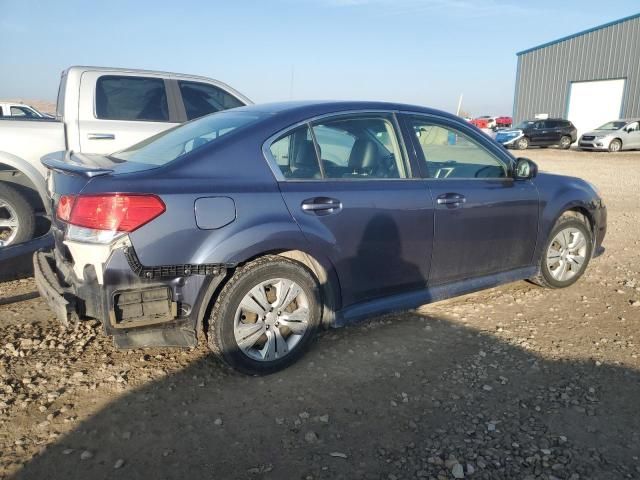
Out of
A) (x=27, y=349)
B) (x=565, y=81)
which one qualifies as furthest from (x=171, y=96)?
(x=565, y=81)

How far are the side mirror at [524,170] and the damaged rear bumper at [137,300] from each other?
100 inches

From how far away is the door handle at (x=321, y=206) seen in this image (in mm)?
3068

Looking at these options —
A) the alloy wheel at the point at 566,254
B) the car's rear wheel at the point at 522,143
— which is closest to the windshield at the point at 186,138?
the alloy wheel at the point at 566,254

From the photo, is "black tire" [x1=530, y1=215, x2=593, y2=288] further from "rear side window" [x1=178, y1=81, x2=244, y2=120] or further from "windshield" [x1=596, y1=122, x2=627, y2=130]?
"windshield" [x1=596, y1=122, x2=627, y2=130]

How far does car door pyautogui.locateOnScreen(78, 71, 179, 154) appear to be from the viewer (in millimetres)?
5543

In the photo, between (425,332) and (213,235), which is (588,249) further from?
(213,235)

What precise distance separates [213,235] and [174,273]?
289mm

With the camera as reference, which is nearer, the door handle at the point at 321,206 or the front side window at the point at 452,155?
the door handle at the point at 321,206

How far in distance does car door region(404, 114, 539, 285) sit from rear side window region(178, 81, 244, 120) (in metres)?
3.33

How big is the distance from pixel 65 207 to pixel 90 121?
10.2 ft

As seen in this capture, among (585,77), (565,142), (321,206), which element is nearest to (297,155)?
(321,206)

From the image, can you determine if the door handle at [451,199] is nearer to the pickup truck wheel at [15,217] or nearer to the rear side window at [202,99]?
the rear side window at [202,99]

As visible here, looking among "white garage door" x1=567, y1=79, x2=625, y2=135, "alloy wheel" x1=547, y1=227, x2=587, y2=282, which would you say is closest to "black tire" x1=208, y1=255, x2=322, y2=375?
"alloy wheel" x1=547, y1=227, x2=587, y2=282

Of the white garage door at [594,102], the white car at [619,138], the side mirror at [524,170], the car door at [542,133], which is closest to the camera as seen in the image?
the side mirror at [524,170]
